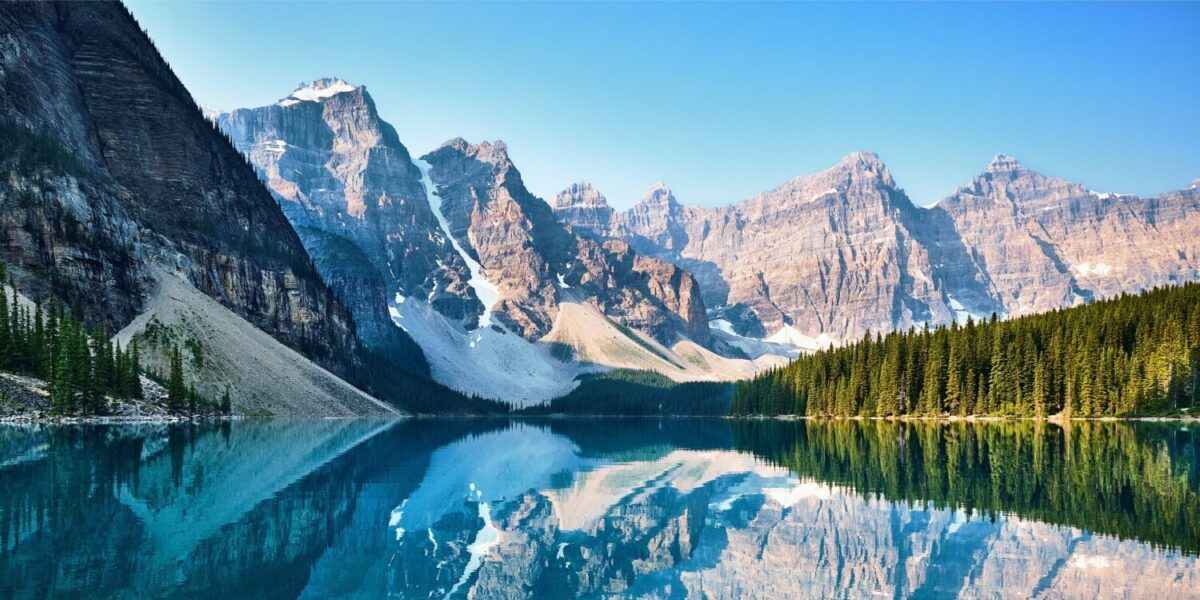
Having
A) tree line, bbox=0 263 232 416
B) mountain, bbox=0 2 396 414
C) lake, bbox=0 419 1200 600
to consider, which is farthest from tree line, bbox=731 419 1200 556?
mountain, bbox=0 2 396 414

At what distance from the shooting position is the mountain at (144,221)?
118 meters

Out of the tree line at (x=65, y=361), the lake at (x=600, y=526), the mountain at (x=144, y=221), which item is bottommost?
the lake at (x=600, y=526)

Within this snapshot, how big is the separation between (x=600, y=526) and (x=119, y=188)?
14249 centimetres

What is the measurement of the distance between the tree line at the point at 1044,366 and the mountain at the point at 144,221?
84.4m

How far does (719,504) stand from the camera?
3844cm

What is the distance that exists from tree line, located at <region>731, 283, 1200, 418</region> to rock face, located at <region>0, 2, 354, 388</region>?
4234 inches

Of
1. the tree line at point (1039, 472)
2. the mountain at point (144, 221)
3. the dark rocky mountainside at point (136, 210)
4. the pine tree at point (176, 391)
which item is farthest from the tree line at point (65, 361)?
the tree line at point (1039, 472)

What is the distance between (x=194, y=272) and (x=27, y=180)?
3602 centimetres

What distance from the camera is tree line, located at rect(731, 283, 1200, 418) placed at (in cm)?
8644

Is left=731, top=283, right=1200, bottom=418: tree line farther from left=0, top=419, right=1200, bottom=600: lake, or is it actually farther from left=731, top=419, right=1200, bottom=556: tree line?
left=0, top=419, right=1200, bottom=600: lake

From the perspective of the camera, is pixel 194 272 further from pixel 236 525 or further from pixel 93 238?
pixel 236 525

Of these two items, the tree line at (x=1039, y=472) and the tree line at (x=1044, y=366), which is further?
the tree line at (x=1044, y=366)

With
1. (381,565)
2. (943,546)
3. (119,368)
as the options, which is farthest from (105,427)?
(943,546)

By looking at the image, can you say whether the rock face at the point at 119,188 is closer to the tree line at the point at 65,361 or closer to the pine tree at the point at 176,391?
the tree line at the point at 65,361
